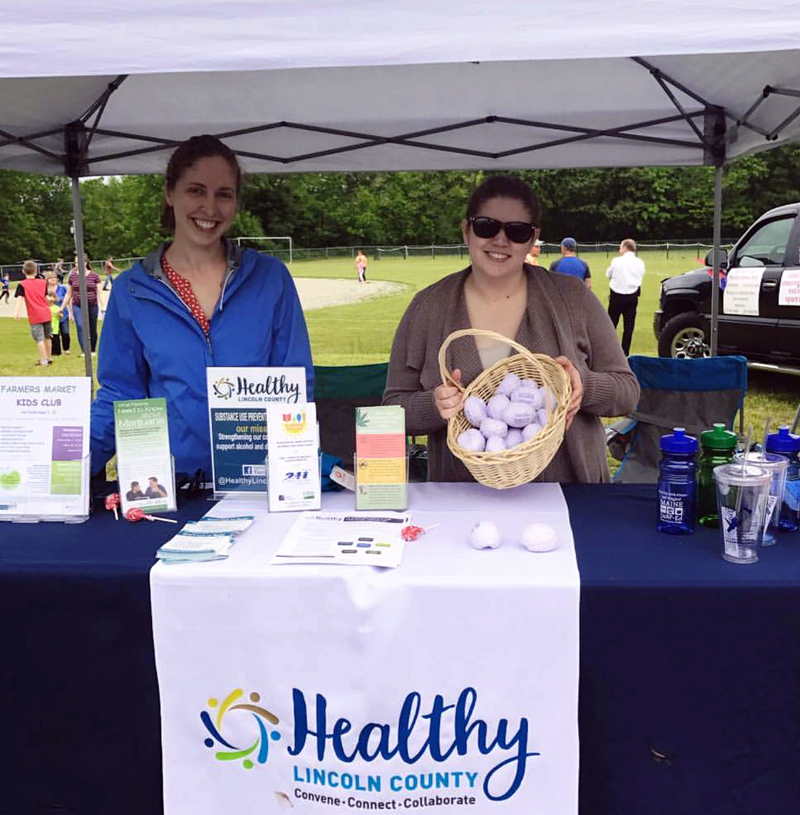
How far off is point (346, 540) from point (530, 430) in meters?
0.41

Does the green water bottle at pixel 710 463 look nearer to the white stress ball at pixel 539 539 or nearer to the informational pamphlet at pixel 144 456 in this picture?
the white stress ball at pixel 539 539

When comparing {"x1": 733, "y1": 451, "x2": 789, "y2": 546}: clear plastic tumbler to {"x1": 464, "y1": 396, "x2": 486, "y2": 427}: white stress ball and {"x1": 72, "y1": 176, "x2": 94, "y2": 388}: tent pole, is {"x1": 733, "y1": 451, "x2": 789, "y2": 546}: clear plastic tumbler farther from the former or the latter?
{"x1": 72, "y1": 176, "x2": 94, "y2": 388}: tent pole

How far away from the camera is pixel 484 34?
1.30m

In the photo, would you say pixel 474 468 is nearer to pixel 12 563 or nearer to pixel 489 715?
pixel 489 715

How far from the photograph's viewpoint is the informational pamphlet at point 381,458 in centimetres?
160

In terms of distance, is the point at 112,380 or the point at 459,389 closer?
the point at 459,389

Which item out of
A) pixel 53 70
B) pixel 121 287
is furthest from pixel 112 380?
pixel 53 70

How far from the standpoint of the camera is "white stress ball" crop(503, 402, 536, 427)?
151 centimetres

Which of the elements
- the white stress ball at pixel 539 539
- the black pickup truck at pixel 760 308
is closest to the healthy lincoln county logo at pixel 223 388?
the white stress ball at pixel 539 539

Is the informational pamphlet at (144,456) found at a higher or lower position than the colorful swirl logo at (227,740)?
higher

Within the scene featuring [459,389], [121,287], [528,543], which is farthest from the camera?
[121,287]

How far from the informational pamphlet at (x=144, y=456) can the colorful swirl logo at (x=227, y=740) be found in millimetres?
460

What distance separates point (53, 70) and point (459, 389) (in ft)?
3.14

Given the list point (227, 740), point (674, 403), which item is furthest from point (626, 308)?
point (227, 740)
